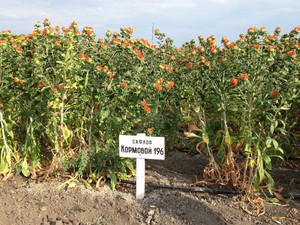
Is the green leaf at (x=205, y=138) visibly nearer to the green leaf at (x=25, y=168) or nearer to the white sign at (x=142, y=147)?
the white sign at (x=142, y=147)

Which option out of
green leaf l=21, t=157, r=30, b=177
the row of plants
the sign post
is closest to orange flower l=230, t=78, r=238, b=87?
the row of plants

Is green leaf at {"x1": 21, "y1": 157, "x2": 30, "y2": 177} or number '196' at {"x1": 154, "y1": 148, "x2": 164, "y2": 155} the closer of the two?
number '196' at {"x1": 154, "y1": 148, "x2": 164, "y2": 155}

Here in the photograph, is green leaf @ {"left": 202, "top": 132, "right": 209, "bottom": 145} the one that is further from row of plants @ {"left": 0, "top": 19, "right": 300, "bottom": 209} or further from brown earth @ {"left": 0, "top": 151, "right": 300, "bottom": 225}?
brown earth @ {"left": 0, "top": 151, "right": 300, "bottom": 225}

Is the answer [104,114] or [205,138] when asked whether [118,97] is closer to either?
[104,114]

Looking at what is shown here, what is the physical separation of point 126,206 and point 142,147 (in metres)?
0.52

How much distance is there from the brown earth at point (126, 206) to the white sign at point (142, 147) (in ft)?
1.41

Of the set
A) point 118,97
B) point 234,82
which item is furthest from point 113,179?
point 234,82

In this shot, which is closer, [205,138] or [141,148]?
[141,148]

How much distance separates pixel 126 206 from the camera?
11.0 feet

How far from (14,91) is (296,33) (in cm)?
269

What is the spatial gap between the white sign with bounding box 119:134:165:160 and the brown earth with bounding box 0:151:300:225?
429 millimetres

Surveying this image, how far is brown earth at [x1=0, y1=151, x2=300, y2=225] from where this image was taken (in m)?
3.19

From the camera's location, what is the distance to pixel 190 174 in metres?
4.15

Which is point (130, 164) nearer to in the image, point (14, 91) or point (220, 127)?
point (220, 127)
